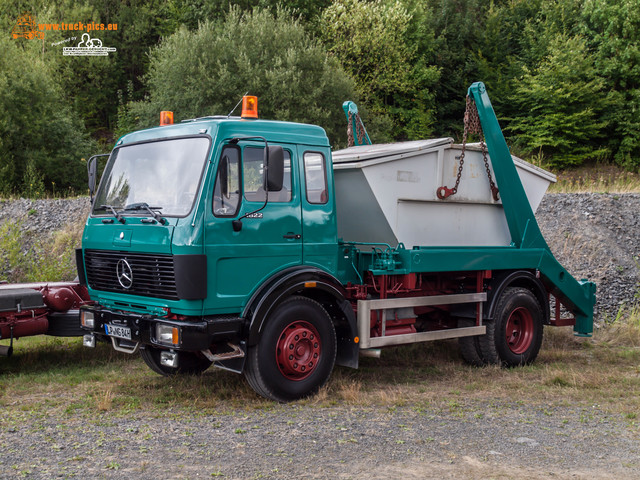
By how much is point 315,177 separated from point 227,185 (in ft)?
3.75

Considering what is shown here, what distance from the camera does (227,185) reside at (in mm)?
6242

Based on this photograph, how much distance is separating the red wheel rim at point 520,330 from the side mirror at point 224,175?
471 cm

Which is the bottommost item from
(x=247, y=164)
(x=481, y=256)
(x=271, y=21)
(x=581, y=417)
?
(x=581, y=417)

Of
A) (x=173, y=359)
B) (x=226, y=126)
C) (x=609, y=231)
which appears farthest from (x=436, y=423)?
(x=609, y=231)

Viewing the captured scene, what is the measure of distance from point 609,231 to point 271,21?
54.6ft

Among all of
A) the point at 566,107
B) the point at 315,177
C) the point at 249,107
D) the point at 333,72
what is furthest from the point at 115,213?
the point at 566,107

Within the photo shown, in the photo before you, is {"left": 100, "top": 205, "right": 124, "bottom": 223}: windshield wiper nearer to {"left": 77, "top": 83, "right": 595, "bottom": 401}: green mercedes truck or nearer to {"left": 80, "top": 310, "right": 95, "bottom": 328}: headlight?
{"left": 77, "top": 83, "right": 595, "bottom": 401}: green mercedes truck

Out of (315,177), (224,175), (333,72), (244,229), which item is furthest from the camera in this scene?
(333,72)

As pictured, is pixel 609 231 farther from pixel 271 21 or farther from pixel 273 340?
pixel 271 21

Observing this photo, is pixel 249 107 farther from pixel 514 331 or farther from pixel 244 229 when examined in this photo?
pixel 514 331

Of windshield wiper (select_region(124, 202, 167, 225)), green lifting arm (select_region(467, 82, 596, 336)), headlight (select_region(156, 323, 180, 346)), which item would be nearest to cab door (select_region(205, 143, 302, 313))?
headlight (select_region(156, 323, 180, 346))

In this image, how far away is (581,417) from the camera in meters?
6.21

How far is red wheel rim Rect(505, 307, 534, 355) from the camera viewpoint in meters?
9.00

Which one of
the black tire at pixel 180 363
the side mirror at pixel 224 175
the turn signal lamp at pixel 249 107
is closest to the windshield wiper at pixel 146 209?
the side mirror at pixel 224 175
